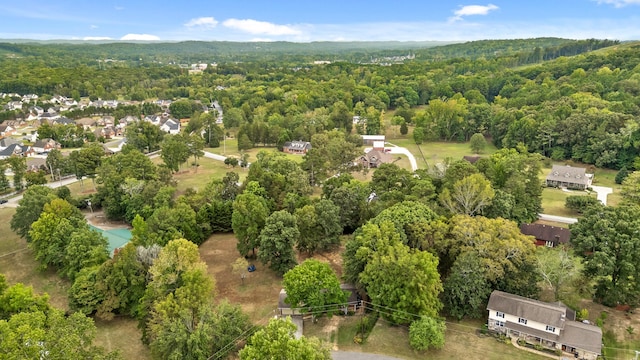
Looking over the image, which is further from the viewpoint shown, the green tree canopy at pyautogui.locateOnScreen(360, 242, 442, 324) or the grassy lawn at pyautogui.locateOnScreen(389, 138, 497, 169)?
the grassy lawn at pyautogui.locateOnScreen(389, 138, 497, 169)

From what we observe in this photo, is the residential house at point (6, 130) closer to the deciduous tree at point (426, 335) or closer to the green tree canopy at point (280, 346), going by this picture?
the green tree canopy at point (280, 346)

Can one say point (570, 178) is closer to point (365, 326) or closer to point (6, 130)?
point (365, 326)

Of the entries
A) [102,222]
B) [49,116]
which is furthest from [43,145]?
[102,222]

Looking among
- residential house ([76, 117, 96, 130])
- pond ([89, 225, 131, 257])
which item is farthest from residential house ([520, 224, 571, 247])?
residential house ([76, 117, 96, 130])

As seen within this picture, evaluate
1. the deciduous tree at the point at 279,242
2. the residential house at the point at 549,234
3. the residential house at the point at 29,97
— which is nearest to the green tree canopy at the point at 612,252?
the residential house at the point at 549,234

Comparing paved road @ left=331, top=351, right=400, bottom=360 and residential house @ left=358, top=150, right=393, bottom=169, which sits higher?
residential house @ left=358, top=150, right=393, bottom=169

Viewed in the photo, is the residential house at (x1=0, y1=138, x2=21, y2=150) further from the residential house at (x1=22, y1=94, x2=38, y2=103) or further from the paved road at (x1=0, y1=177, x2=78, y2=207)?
the residential house at (x1=22, y1=94, x2=38, y2=103)
